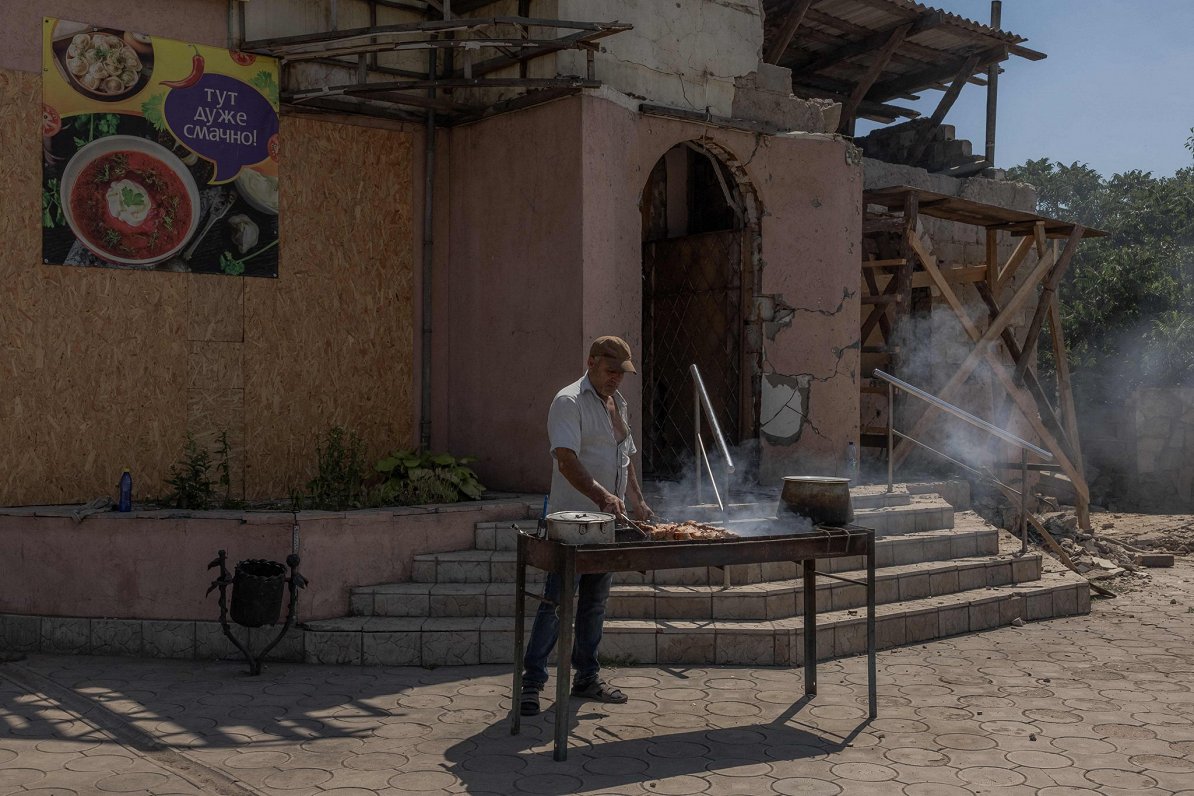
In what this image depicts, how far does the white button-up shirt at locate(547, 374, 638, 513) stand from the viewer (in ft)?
18.5

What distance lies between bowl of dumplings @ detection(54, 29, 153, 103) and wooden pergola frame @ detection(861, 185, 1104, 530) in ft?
22.0

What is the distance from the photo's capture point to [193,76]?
8.53 meters

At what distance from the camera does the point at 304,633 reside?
6.99 meters

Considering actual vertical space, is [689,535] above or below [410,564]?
above

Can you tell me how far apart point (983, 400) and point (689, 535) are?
28.8ft

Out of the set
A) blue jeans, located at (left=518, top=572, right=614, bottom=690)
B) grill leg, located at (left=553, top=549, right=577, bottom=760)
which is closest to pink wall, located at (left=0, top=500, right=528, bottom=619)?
blue jeans, located at (left=518, top=572, right=614, bottom=690)

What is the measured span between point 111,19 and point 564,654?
20.1ft

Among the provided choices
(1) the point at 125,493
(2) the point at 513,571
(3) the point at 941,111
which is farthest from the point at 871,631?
(3) the point at 941,111

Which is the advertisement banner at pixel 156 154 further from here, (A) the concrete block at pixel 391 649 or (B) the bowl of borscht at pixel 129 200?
(A) the concrete block at pixel 391 649

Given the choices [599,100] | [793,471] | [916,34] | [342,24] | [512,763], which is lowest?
[512,763]

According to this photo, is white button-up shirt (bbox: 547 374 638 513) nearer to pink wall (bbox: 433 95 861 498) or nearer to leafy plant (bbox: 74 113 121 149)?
pink wall (bbox: 433 95 861 498)

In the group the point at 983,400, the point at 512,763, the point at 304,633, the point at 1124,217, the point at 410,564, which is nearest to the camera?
the point at 512,763

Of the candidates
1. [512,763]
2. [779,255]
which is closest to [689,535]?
[512,763]

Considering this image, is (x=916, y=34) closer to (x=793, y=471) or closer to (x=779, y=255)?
(x=779, y=255)
